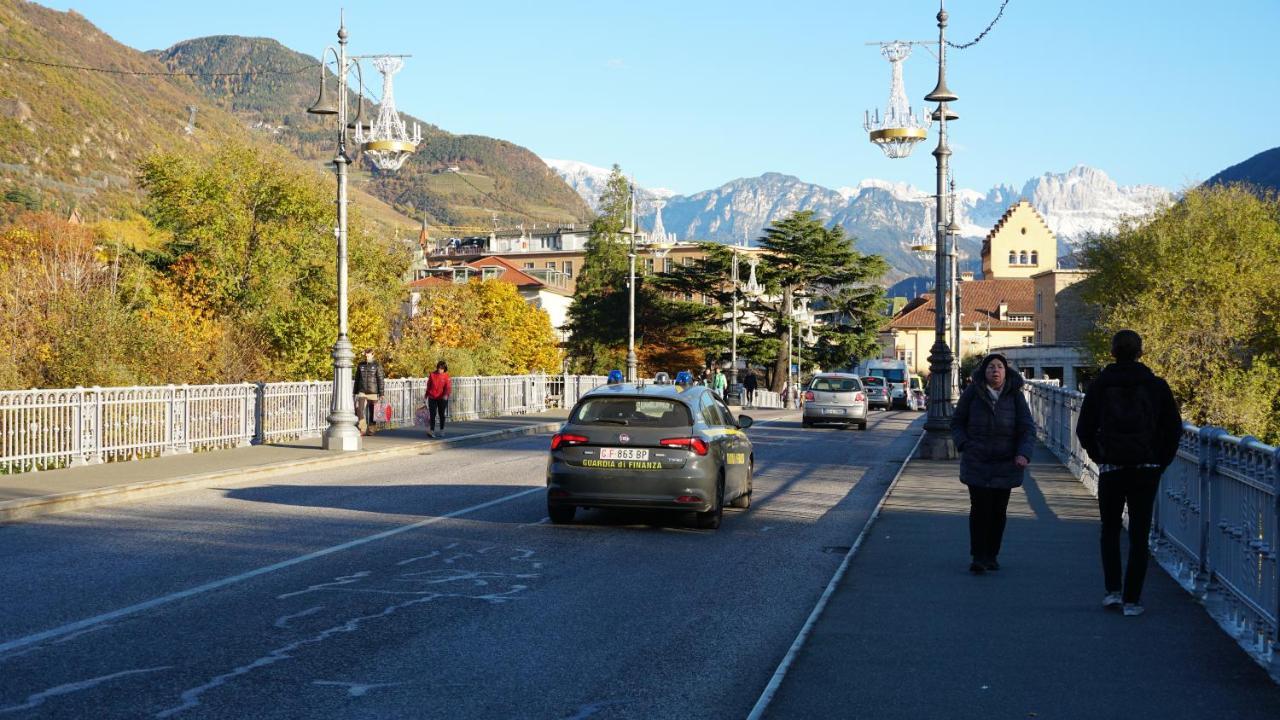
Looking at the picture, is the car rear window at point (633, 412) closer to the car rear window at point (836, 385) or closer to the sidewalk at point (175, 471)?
the sidewalk at point (175, 471)

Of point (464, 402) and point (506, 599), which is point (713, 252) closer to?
point (464, 402)

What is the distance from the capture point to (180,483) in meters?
17.4

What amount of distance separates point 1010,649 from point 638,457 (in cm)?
592

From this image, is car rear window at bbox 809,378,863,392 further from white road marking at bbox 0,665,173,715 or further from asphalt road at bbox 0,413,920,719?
white road marking at bbox 0,665,173,715

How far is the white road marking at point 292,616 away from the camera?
26.3 feet

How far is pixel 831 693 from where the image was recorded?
20.5ft

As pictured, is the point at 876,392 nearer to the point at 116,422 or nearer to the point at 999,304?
the point at 116,422

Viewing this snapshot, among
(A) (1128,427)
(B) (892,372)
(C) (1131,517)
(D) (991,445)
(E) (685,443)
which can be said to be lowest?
(C) (1131,517)

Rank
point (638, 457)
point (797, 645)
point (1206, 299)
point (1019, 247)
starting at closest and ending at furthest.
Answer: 1. point (797, 645)
2. point (638, 457)
3. point (1206, 299)
4. point (1019, 247)

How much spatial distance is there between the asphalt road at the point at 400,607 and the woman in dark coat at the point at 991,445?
1.35m

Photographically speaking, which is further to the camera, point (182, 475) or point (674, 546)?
point (182, 475)

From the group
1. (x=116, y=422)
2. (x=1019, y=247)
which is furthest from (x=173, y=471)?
(x=1019, y=247)

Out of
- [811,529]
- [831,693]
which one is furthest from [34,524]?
[831,693]

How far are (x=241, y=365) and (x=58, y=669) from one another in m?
28.7
